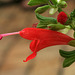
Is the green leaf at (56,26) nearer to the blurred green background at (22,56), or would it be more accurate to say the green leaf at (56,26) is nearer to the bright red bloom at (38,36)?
the bright red bloom at (38,36)

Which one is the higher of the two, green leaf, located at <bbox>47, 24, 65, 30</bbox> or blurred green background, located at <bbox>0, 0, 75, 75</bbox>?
green leaf, located at <bbox>47, 24, 65, 30</bbox>

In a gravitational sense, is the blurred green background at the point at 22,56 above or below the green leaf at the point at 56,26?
below

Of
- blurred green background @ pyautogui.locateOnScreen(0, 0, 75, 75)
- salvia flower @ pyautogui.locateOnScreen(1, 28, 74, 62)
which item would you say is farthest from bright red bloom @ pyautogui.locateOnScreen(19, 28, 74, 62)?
blurred green background @ pyautogui.locateOnScreen(0, 0, 75, 75)

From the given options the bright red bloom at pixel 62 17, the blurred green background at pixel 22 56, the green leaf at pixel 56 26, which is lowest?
the blurred green background at pixel 22 56

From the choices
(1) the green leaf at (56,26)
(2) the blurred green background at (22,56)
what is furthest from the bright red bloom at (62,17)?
(2) the blurred green background at (22,56)

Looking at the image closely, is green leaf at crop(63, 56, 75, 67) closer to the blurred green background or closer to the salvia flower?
the salvia flower

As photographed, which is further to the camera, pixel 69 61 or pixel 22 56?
pixel 22 56

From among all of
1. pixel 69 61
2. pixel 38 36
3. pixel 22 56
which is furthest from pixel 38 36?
pixel 22 56

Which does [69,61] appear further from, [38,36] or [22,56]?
A: [22,56]

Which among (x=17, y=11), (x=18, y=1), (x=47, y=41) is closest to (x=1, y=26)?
(x=17, y=11)

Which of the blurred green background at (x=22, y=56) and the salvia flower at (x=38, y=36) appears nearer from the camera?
the salvia flower at (x=38, y=36)

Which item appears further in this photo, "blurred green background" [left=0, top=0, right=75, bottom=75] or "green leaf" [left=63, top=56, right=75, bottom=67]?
"blurred green background" [left=0, top=0, right=75, bottom=75]
